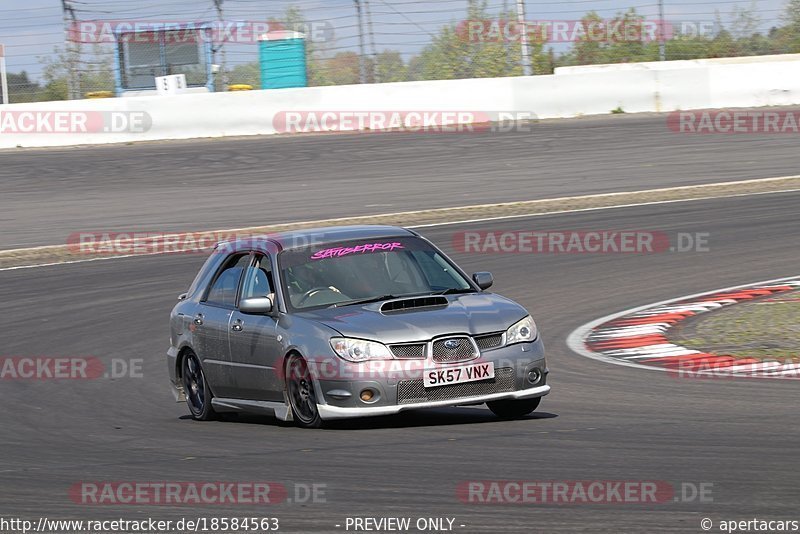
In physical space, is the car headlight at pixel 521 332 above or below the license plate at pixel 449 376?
above

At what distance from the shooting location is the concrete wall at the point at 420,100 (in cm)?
3136

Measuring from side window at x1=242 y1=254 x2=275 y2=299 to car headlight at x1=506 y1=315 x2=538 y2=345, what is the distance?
1743mm

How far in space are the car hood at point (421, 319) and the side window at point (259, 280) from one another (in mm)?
604

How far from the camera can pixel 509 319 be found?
8750mm

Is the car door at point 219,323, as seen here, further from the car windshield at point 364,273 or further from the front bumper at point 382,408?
the front bumper at point 382,408

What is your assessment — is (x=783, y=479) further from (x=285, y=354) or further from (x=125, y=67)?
(x=125, y=67)

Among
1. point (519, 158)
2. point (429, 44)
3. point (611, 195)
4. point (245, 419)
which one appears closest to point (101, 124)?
point (429, 44)

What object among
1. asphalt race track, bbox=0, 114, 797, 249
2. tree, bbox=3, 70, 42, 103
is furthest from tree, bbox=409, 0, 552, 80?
tree, bbox=3, 70, 42, 103

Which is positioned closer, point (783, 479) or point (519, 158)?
point (783, 479)

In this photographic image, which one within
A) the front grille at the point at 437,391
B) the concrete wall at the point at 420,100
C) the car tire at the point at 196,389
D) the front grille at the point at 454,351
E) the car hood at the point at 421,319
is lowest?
the car tire at the point at 196,389

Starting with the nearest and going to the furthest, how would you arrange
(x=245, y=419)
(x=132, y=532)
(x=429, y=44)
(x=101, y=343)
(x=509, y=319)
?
(x=132, y=532) → (x=509, y=319) → (x=245, y=419) → (x=101, y=343) → (x=429, y=44)

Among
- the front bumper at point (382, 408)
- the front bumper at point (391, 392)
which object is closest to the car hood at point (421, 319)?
the front bumper at point (391, 392)

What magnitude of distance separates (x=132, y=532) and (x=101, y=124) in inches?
1044

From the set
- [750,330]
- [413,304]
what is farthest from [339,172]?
[413,304]
